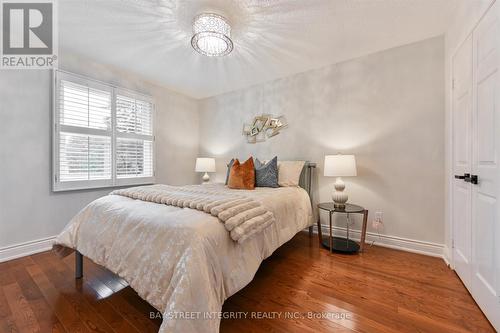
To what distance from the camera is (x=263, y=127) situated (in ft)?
11.6

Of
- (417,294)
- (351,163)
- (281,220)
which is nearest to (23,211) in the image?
(281,220)

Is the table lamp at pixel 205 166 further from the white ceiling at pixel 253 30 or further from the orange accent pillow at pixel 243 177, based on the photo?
the white ceiling at pixel 253 30

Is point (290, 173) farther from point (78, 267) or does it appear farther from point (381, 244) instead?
point (78, 267)

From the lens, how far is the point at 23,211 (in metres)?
2.32

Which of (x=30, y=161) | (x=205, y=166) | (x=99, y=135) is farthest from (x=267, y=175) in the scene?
(x=30, y=161)

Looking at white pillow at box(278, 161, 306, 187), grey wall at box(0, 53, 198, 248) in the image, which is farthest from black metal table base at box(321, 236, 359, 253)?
grey wall at box(0, 53, 198, 248)

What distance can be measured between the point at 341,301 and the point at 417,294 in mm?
641

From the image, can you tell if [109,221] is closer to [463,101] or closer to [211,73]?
[211,73]

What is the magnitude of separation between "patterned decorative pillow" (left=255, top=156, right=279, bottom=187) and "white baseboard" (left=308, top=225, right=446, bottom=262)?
113 cm

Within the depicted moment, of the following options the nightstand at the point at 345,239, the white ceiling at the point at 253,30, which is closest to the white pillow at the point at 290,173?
the nightstand at the point at 345,239

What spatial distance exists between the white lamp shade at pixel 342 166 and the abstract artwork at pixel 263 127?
1139 millimetres

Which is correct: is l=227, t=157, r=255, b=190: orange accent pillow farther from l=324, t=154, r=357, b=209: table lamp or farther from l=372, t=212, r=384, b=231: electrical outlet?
l=372, t=212, r=384, b=231: electrical outlet

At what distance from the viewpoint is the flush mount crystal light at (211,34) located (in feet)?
6.19

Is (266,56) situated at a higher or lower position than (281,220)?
higher
